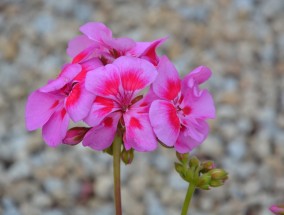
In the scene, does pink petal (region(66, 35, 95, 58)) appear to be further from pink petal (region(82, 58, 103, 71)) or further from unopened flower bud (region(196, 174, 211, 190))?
unopened flower bud (region(196, 174, 211, 190))

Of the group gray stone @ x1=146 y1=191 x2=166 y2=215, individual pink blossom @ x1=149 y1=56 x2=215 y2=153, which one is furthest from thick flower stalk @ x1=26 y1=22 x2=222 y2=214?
gray stone @ x1=146 y1=191 x2=166 y2=215

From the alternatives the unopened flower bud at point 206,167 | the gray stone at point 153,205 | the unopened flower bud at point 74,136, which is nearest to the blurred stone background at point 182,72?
the gray stone at point 153,205

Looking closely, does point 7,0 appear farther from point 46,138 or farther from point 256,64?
point 46,138

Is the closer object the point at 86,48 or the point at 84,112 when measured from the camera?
the point at 84,112

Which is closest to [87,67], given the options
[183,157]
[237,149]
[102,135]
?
[102,135]

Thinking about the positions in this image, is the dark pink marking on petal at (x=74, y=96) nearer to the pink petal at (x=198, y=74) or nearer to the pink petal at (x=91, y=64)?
the pink petal at (x=91, y=64)

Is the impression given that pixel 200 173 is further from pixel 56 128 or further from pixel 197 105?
pixel 56 128

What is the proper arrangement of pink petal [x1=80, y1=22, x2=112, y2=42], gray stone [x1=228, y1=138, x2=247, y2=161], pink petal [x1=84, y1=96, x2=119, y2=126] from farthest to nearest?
gray stone [x1=228, y1=138, x2=247, y2=161] < pink petal [x1=80, y1=22, x2=112, y2=42] < pink petal [x1=84, y1=96, x2=119, y2=126]

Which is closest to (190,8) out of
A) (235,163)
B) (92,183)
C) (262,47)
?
(262,47)
